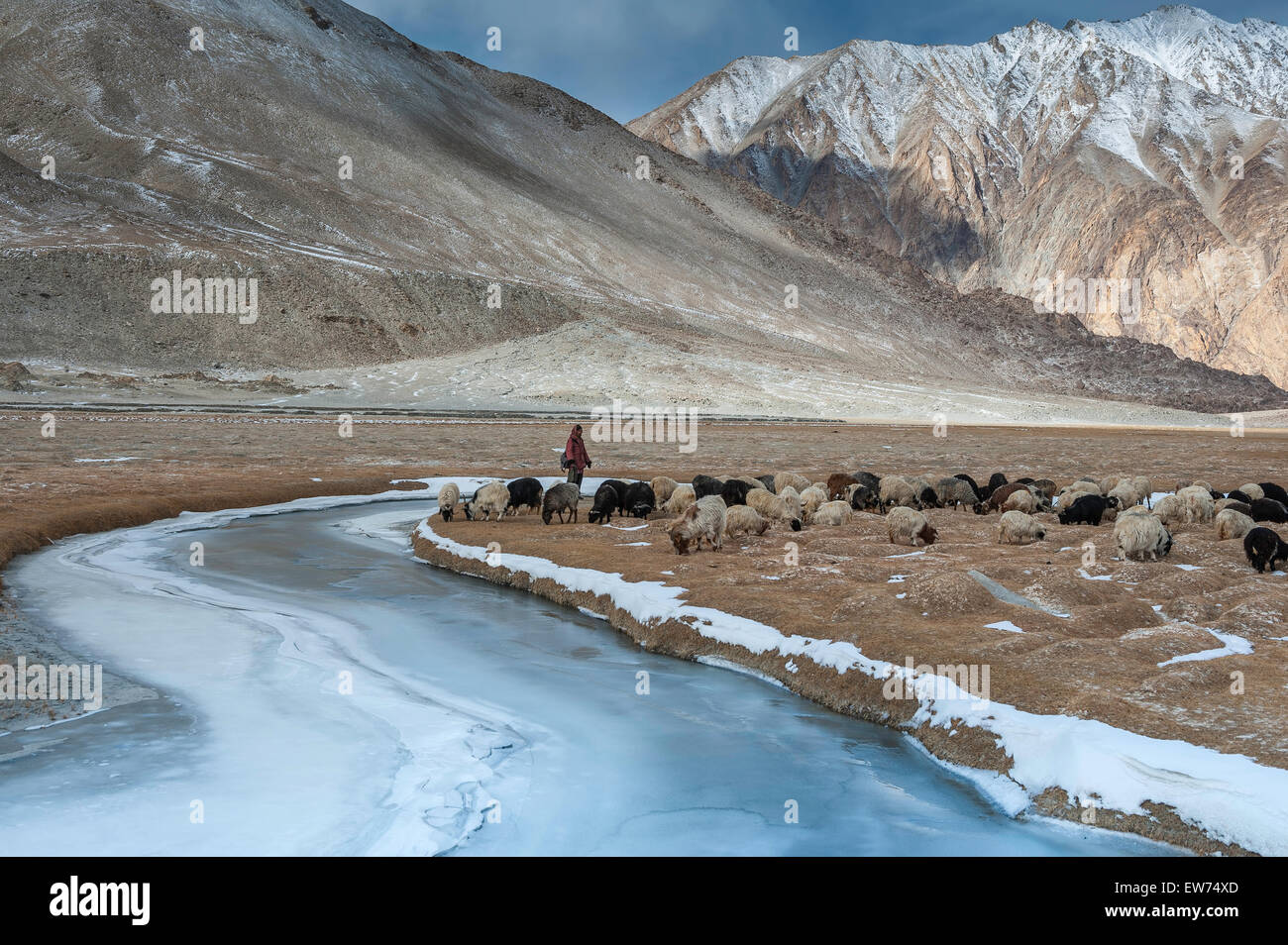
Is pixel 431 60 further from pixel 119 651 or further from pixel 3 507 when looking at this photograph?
pixel 119 651

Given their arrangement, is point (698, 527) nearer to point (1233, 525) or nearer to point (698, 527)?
point (698, 527)

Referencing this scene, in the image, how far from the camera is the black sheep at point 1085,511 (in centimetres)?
2327

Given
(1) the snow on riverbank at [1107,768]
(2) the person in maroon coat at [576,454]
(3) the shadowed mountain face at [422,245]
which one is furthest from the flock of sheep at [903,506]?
(3) the shadowed mountain face at [422,245]

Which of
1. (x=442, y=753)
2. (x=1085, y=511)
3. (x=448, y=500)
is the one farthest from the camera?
(x=448, y=500)

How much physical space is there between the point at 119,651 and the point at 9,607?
3.28 m

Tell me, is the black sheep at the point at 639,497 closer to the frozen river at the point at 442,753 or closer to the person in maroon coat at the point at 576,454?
the person in maroon coat at the point at 576,454

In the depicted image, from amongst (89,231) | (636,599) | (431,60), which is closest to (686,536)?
(636,599)

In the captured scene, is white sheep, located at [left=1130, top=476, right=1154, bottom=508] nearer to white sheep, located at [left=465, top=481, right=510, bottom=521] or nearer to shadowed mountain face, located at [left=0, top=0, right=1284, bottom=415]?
white sheep, located at [left=465, top=481, right=510, bottom=521]

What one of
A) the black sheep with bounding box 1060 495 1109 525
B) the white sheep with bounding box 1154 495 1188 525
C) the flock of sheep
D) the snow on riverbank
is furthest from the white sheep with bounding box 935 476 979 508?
the snow on riverbank

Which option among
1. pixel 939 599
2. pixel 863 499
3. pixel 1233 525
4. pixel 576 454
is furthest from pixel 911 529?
pixel 576 454

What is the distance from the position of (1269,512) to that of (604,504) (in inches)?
585

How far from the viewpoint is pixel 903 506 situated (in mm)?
21500

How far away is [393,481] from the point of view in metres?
36.6

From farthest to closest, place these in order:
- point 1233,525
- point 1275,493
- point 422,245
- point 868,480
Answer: point 422,245
point 868,480
point 1275,493
point 1233,525
